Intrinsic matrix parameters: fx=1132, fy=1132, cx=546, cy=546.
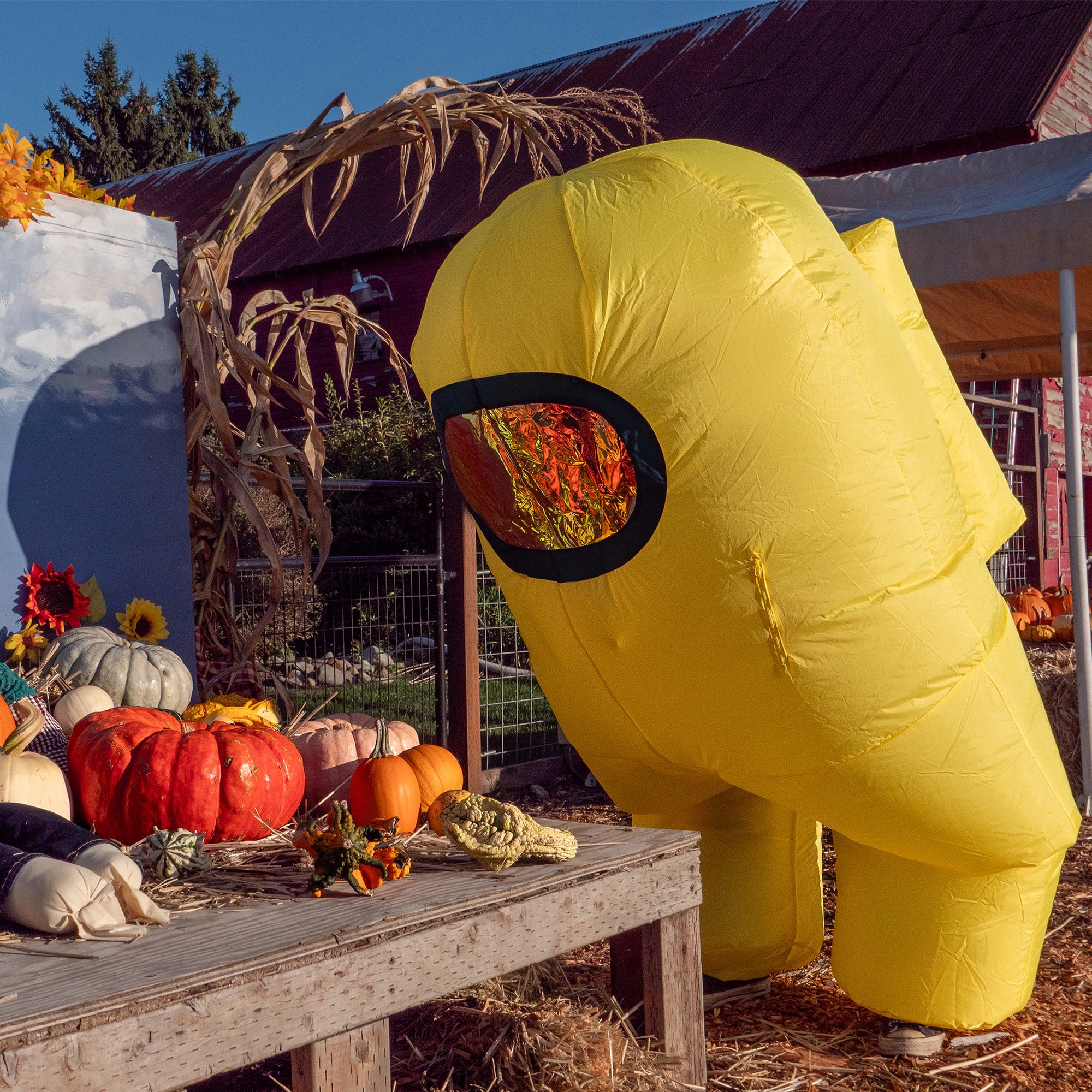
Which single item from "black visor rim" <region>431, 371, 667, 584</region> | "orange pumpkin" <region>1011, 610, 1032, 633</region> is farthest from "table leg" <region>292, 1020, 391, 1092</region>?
"orange pumpkin" <region>1011, 610, 1032, 633</region>

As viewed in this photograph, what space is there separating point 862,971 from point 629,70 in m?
14.7

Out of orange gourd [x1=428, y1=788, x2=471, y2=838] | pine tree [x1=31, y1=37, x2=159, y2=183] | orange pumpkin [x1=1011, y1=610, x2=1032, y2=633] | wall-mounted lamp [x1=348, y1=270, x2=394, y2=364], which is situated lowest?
orange gourd [x1=428, y1=788, x2=471, y2=838]

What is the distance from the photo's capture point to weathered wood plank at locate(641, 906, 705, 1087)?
2279mm

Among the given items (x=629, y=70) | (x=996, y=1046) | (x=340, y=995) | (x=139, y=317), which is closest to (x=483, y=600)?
(x=139, y=317)

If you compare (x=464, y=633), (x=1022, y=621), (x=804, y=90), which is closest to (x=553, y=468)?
(x=464, y=633)

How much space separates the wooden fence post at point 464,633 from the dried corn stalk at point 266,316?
0.57m

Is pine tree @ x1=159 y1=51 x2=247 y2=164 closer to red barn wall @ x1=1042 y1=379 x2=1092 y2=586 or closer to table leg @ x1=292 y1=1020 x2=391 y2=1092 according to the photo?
red barn wall @ x1=1042 y1=379 x2=1092 y2=586

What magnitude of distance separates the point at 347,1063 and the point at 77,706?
5.15 feet

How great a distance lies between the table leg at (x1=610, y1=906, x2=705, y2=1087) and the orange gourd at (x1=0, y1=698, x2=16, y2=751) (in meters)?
1.42

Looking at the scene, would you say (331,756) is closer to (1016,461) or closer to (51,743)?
(51,743)

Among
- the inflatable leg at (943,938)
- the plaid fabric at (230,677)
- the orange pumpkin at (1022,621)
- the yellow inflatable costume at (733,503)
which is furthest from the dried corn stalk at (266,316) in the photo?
the orange pumpkin at (1022,621)

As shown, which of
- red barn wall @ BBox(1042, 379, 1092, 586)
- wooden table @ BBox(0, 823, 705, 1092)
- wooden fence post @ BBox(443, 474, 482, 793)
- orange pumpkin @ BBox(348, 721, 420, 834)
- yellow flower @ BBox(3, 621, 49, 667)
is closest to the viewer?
wooden table @ BBox(0, 823, 705, 1092)

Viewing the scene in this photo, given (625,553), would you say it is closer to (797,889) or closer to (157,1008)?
(157,1008)

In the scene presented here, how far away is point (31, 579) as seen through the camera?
133 inches
